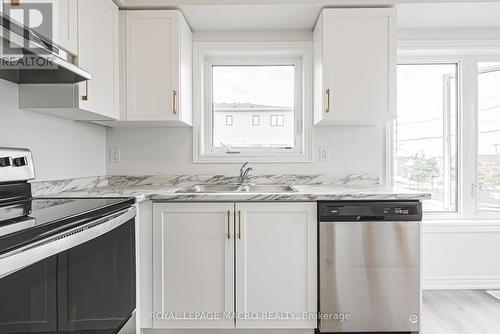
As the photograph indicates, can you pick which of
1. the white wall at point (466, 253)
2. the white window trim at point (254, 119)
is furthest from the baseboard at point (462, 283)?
the white window trim at point (254, 119)

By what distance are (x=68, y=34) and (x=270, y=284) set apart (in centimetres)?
169

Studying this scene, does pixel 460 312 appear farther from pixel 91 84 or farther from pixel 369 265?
pixel 91 84

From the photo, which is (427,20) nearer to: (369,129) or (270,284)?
(369,129)

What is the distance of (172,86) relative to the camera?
217cm

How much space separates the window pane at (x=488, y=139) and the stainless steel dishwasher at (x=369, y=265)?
128 centimetres

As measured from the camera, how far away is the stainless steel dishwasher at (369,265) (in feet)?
6.23

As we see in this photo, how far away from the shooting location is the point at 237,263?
194cm

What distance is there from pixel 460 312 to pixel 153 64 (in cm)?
267

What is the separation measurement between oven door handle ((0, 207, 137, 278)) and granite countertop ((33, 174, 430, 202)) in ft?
1.44

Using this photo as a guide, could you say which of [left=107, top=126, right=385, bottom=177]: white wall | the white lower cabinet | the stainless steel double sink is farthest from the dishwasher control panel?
[left=107, top=126, right=385, bottom=177]: white wall

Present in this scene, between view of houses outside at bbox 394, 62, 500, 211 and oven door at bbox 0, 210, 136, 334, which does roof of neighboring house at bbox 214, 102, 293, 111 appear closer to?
view of houses outside at bbox 394, 62, 500, 211

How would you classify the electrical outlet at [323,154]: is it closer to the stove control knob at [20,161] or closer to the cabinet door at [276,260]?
the cabinet door at [276,260]

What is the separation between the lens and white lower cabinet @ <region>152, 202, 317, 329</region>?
6.36 feet

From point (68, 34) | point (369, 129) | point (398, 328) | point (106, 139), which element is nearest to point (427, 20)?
point (369, 129)
